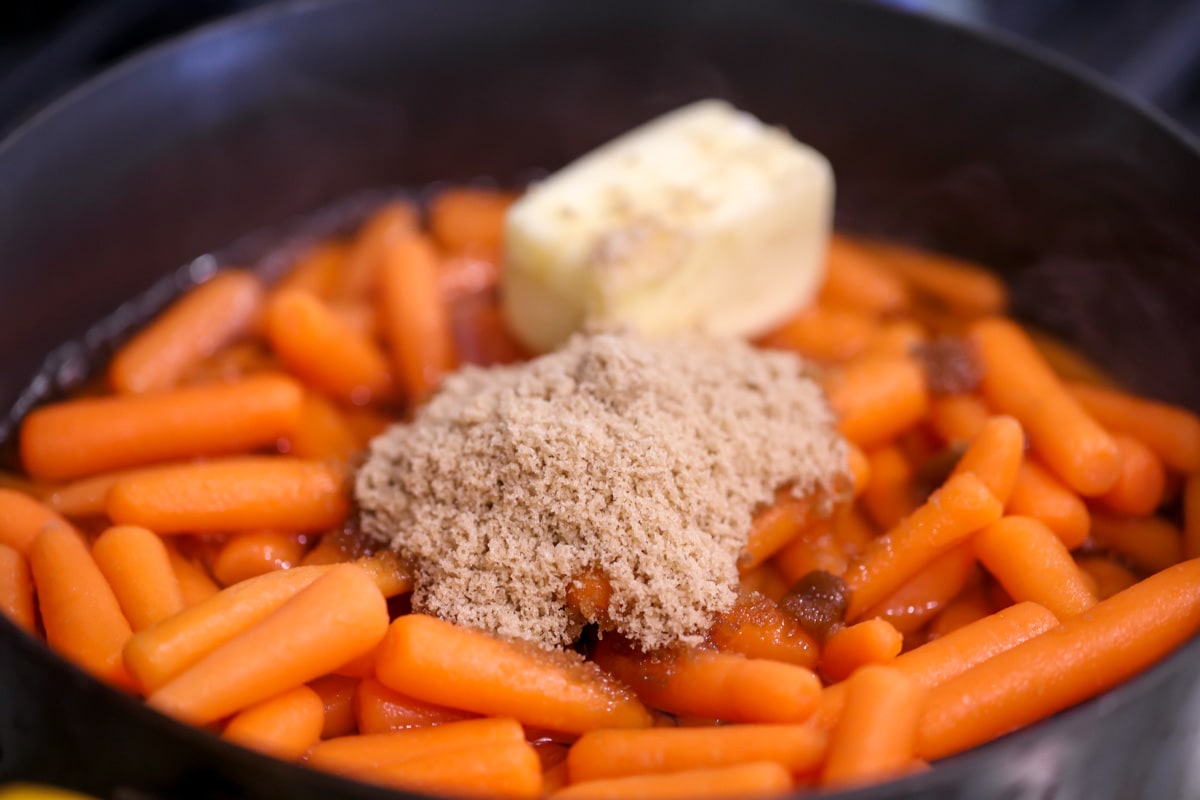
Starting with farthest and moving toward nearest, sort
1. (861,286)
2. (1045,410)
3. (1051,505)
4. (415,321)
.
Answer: (861,286)
(415,321)
(1045,410)
(1051,505)

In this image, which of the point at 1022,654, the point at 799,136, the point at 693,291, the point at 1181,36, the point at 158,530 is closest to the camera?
the point at 1022,654

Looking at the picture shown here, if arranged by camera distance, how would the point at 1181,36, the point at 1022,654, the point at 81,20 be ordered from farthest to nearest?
the point at 1181,36
the point at 81,20
the point at 1022,654

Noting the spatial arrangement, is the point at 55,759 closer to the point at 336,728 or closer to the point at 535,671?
Answer: the point at 336,728

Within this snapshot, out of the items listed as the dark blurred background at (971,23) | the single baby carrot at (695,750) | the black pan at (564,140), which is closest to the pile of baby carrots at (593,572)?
the single baby carrot at (695,750)

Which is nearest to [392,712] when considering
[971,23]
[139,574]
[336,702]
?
[336,702]

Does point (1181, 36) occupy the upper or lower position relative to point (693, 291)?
upper

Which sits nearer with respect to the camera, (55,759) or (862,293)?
(55,759)

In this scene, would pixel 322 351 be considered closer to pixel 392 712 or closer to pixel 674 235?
pixel 674 235

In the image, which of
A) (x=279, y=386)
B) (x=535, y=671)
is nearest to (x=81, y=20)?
(x=279, y=386)
